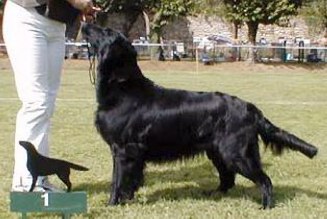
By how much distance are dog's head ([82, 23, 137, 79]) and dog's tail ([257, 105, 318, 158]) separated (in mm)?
1046

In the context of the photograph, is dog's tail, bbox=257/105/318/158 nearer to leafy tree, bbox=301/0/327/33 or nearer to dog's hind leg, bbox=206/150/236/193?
dog's hind leg, bbox=206/150/236/193

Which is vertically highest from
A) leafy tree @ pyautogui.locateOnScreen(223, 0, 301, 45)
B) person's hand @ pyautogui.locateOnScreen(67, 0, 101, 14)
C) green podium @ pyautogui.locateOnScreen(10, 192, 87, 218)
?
leafy tree @ pyautogui.locateOnScreen(223, 0, 301, 45)

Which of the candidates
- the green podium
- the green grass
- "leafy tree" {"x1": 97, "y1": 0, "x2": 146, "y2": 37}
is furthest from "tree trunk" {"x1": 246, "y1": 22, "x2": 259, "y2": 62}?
the green podium

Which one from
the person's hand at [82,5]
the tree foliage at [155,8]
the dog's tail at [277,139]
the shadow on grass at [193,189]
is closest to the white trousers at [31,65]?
the person's hand at [82,5]

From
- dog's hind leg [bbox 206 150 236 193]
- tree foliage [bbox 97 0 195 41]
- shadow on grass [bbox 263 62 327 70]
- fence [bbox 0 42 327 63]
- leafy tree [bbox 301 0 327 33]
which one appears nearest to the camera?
dog's hind leg [bbox 206 150 236 193]

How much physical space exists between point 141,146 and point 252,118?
83cm

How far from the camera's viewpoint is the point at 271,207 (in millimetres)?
4859

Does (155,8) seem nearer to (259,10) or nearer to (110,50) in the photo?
(259,10)

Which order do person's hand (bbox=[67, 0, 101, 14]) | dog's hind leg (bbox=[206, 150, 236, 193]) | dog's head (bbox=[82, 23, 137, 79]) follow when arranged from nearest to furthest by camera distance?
person's hand (bbox=[67, 0, 101, 14]) → dog's head (bbox=[82, 23, 137, 79]) → dog's hind leg (bbox=[206, 150, 236, 193])

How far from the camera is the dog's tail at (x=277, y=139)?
4.90 metres

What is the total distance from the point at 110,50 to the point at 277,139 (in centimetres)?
143

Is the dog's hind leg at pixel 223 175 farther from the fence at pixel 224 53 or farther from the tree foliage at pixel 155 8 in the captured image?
the tree foliage at pixel 155 8

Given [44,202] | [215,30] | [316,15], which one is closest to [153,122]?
[44,202]

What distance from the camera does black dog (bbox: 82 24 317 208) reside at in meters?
4.73
